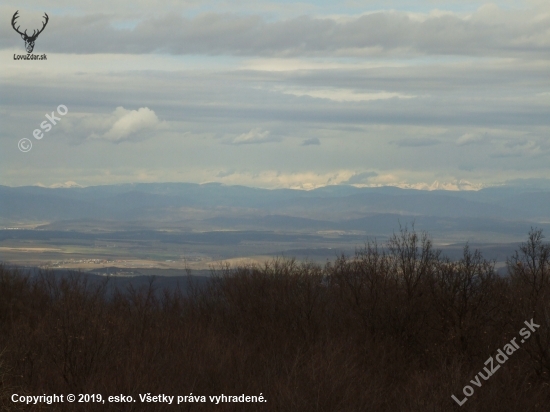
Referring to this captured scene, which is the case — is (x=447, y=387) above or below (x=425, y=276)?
below

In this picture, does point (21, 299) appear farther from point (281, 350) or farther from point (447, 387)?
point (447, 387)

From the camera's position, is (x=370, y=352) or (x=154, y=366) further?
(x=370, y=352)

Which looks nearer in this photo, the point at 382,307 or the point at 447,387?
the point at 447,387

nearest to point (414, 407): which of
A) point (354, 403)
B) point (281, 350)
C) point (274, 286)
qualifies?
point (354, 403)

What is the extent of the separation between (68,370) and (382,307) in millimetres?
26257

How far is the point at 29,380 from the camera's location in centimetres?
3164

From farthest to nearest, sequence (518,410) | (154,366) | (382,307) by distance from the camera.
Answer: (382,307) → (154,366) → (518,410)

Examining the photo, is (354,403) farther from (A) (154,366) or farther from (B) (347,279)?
(B) (347,279)

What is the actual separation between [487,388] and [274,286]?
3279 centimetres

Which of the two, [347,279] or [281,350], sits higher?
[347,279]

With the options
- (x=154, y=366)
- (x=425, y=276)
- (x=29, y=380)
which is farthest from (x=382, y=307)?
(x=29, y=380)

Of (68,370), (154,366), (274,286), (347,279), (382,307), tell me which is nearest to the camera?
(68,370)

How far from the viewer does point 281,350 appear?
47188 mm

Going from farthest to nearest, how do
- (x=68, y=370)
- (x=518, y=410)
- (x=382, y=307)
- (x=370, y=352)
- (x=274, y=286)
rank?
(x=274, y=286)
(x=382, y=307)
(x=370, y=352)
(x=68, y=370)
(x=518, y=410)
